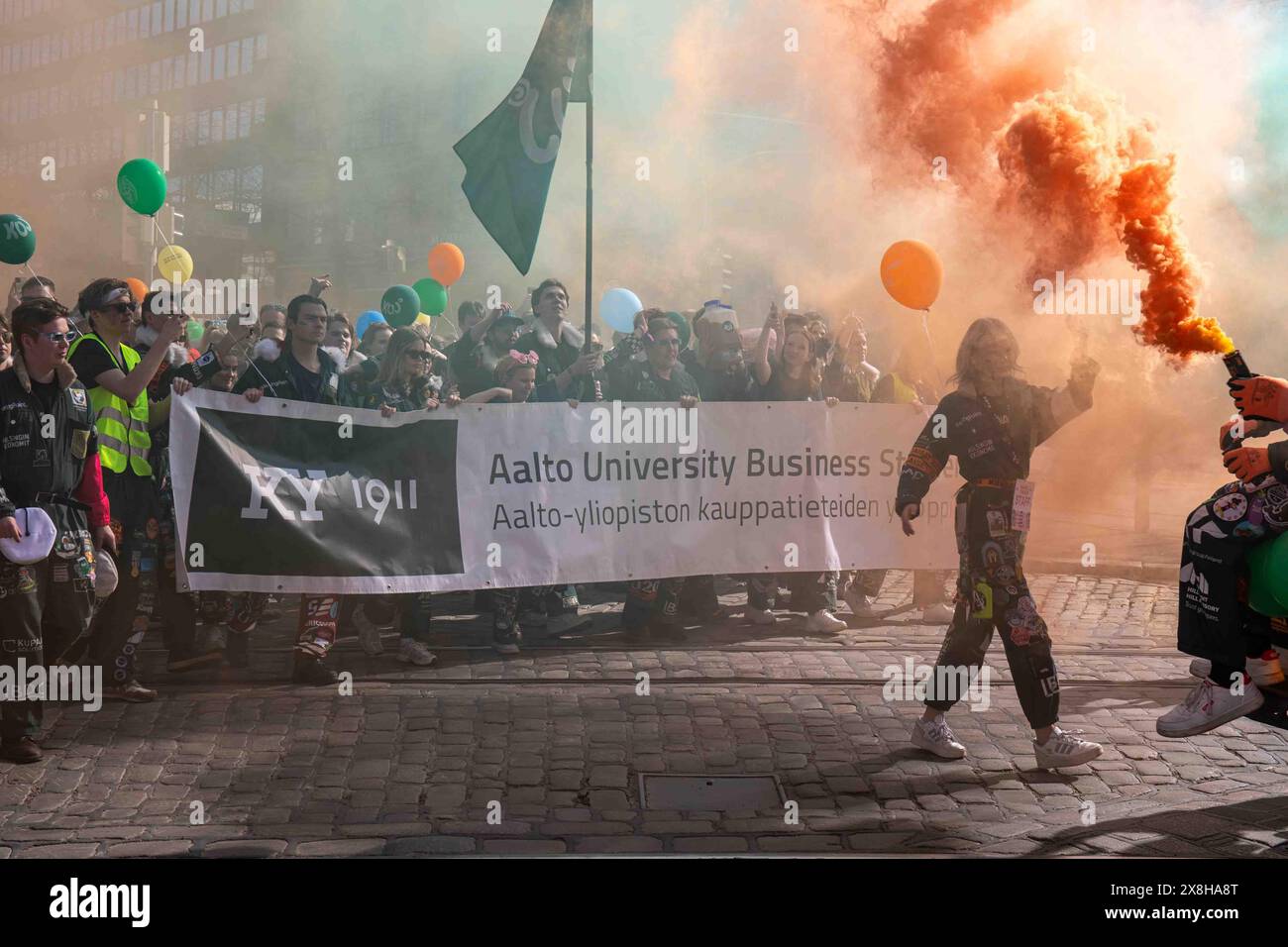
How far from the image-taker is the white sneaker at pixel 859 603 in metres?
8.85

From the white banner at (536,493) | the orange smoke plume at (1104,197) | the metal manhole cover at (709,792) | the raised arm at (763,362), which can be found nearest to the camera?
the metal manhole cover at (709,792)

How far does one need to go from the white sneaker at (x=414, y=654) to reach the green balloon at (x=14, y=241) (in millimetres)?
4740

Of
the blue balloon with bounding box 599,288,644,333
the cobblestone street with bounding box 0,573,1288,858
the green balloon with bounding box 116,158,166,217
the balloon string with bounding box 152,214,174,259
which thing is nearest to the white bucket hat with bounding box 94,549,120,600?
the cobblestone street with bounding box 0,573,1288,858

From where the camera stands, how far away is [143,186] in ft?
34.2

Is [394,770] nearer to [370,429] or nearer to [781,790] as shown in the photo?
[781,790]

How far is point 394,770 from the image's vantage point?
5.04 metres

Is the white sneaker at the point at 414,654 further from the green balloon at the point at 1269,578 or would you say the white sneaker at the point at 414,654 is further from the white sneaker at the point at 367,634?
the green balloon at the point at 1269,578

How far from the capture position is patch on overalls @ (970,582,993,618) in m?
5.27

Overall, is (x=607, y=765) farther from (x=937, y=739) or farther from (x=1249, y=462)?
(x=1249, y=462)

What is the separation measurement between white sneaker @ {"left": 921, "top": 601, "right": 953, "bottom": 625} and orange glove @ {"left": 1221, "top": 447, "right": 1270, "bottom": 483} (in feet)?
13.4

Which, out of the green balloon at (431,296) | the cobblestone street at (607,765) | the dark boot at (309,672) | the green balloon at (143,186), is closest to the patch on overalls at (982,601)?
the cobblestone street at (607,765)

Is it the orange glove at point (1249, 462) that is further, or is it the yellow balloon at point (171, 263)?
the yellow balloon at point (171, 263)
